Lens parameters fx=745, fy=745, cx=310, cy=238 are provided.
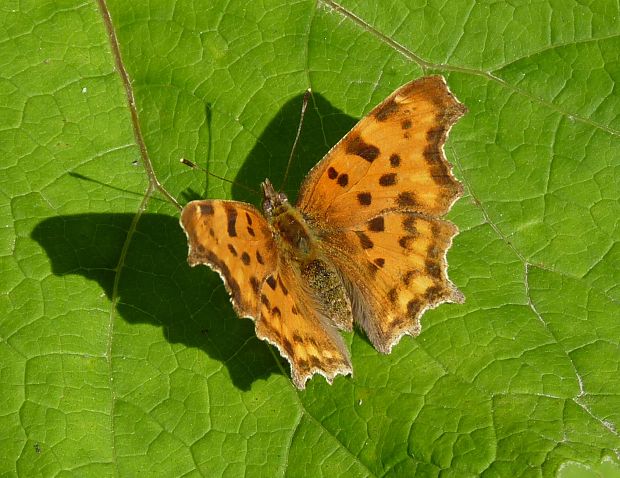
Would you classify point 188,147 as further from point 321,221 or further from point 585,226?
point 585,226

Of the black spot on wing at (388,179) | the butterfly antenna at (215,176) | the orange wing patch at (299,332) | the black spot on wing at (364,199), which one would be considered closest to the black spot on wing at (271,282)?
the orange wing patch at (299,332)

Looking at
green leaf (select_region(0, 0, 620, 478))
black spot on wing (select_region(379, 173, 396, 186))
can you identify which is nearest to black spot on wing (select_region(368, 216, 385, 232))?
black spot on wing (select_region(379, 173, 396, 186))

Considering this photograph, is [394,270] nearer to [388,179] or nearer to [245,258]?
[388,179]

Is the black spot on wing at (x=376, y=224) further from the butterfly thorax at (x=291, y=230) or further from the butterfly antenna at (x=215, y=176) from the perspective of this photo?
the butterfly antenna at (x=215, y=176)

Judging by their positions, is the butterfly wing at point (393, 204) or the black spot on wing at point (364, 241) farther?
the black spot on wing at point (364, 241)

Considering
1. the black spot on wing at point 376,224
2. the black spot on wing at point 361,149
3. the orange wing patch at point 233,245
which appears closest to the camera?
the orange wing patch at point 233,245

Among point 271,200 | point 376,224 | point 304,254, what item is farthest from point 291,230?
point 376,224

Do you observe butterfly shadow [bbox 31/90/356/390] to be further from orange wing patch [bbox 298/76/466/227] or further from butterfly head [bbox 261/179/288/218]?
orange wing patch [bbox 298/76/466/227]
